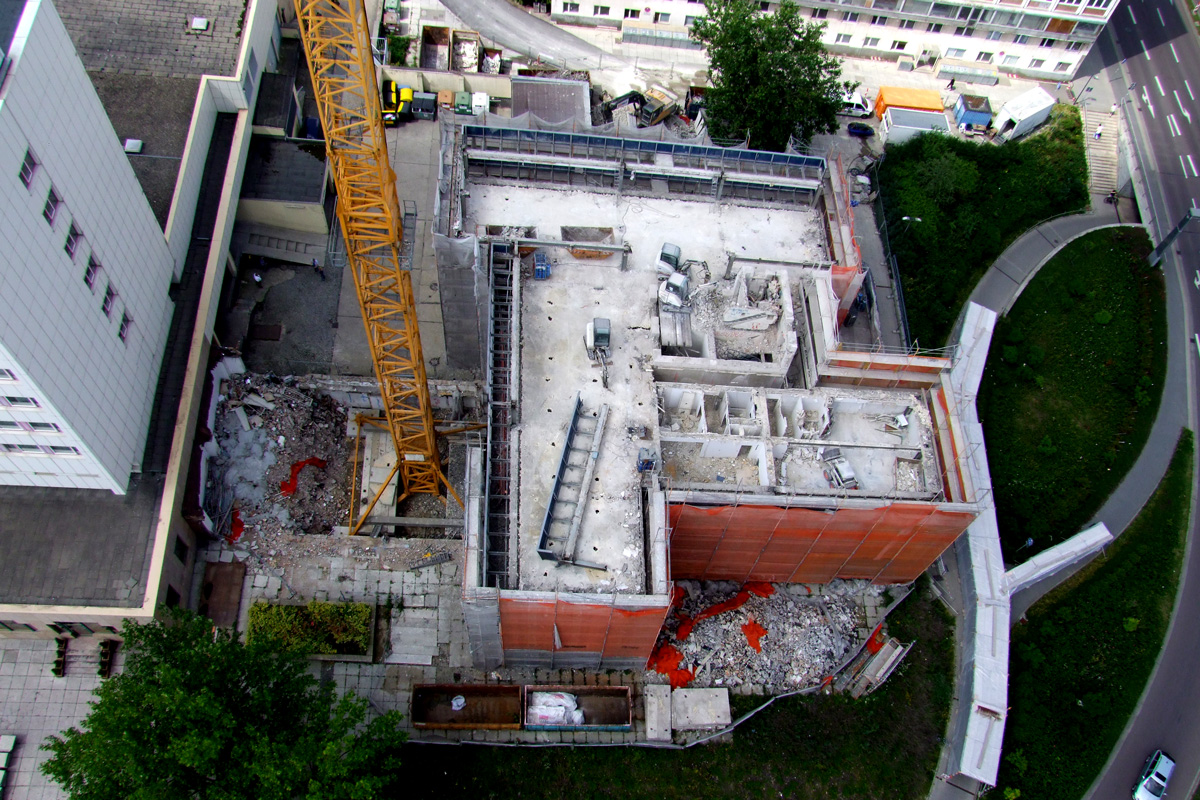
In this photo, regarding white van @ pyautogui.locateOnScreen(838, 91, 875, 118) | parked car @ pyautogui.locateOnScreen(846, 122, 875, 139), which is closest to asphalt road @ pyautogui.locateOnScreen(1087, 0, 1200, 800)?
parked car @ pyautogui.locateOnScreen(846, 122, 875, 139)

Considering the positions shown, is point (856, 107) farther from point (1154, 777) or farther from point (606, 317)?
point (1154, 777)

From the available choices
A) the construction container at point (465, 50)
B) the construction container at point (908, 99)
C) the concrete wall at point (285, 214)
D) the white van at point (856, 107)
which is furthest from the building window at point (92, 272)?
the construction container at point (908, 99)

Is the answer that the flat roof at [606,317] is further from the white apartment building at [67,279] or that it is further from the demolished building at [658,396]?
the white apartment building at [67,279]

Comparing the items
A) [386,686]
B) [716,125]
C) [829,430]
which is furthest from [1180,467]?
[386,686]

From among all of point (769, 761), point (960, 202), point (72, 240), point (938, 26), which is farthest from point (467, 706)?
point (938, 26)

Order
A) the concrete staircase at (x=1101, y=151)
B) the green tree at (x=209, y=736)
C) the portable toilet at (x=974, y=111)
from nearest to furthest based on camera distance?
the green tree at (x=209, y=736), the concrete staircase at (x=1101, y=151), the portable toilet at (x=974, y=111)

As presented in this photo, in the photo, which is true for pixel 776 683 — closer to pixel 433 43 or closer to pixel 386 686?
pixel 386 686
